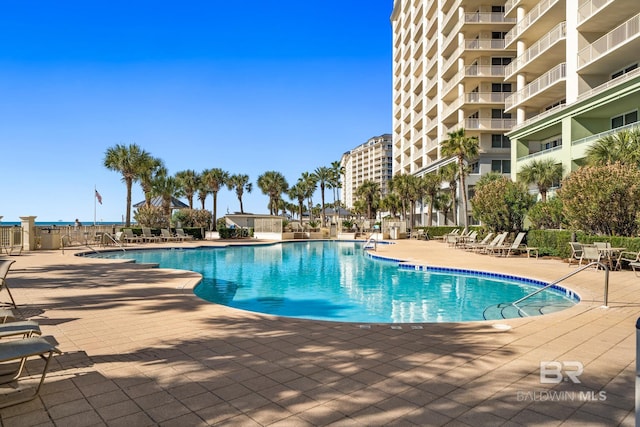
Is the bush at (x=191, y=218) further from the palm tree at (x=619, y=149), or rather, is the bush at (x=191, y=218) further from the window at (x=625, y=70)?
the window at (x=625, y=70)

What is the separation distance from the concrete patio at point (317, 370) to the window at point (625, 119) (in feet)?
60.4

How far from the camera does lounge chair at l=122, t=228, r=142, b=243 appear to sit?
2751 centimetres

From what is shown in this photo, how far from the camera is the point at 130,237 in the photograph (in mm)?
27641

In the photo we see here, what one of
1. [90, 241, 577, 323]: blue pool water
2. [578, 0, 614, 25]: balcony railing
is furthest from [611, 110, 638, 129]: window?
[90, 241, 577, 323]: blue pool water

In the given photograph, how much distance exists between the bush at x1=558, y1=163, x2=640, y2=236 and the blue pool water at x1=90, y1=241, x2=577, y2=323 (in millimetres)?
5213

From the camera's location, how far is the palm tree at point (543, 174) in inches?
908

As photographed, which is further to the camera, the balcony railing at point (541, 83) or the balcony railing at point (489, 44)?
the balcony railing at point (489, 44)

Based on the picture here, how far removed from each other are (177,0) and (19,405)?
1544cm

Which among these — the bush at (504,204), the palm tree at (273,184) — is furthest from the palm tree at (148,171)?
the bush at (504,204)

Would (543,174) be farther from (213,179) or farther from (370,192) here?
(370,192)

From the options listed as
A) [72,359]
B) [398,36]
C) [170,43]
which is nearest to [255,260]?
[170,43]

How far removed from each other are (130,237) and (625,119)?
3134cm

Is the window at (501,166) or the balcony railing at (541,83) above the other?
the balcony railing at (541,83)

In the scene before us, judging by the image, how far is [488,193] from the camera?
21875 millimetres
